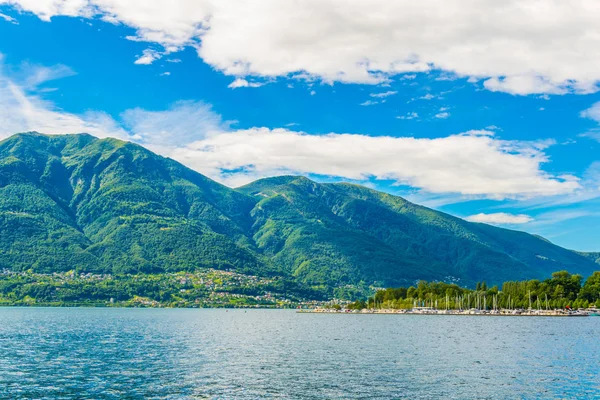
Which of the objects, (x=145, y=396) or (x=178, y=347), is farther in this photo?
(x=178, y=347)

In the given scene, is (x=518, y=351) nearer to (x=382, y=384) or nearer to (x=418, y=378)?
(x=418, y=378)

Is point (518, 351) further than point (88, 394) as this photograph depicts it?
Yes

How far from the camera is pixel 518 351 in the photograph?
99562 mm

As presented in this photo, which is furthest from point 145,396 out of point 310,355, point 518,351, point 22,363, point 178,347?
point 518,351

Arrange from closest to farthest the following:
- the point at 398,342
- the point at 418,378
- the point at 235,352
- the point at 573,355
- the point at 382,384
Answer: the point at 382,384, the point at 418,378, the point at 573,355, the point at 235,352, the point at 398,342

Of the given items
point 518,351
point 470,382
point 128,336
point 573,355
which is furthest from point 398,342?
point 128,336

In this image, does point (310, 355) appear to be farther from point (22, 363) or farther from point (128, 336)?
point (128, 336)

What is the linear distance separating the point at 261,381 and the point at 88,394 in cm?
1959

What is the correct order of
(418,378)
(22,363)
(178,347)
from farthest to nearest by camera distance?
(178,347) < (22,363) < (418,378)

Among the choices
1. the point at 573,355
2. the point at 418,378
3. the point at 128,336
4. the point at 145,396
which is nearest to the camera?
the point at 145,396

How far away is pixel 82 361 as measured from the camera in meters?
81.7

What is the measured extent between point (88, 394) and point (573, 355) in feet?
252

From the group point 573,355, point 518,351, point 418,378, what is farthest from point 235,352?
point 573,355

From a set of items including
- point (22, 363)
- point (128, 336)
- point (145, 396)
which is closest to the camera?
point (145, 396)
